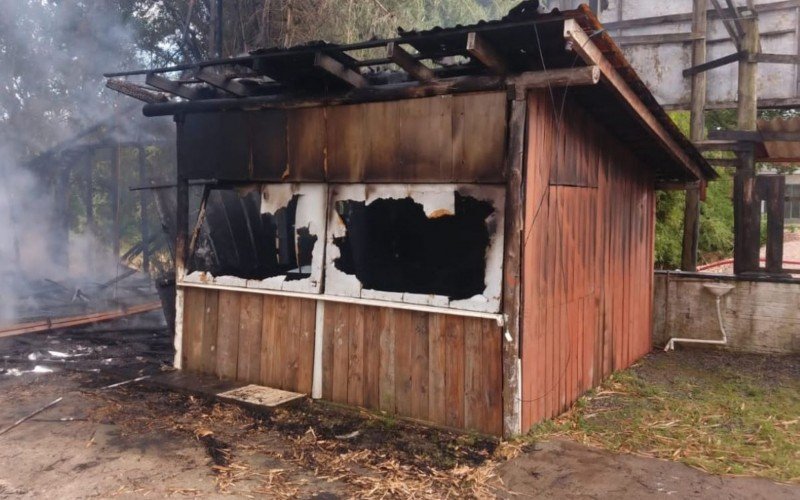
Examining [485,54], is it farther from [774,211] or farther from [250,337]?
[774,211]

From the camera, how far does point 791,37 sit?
9.69 m

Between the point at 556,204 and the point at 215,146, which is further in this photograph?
the point at 215,146

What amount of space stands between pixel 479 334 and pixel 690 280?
5.61 m

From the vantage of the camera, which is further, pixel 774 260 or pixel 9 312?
pixel 9 312

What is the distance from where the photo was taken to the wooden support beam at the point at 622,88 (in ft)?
14.8

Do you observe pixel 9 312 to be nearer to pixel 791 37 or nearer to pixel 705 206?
pixel 791 37

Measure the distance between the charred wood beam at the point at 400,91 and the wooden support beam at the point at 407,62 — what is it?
0.47 feet

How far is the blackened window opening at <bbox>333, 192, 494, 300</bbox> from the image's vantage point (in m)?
5.71

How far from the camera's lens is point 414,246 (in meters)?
6.07

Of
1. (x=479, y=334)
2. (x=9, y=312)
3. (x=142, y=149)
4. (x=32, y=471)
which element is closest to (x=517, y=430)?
(x=479, y=334)

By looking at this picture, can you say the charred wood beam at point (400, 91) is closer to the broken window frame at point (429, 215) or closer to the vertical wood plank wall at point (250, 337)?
the broken window frame at point (429, 215)

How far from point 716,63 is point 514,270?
252 inches

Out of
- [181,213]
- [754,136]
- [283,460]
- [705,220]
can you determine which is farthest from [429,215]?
[705,220]

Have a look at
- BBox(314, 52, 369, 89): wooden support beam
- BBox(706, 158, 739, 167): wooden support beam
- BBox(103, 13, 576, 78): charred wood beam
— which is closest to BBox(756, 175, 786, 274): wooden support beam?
BBox(706, 158, 739, 167): wooden support beam
